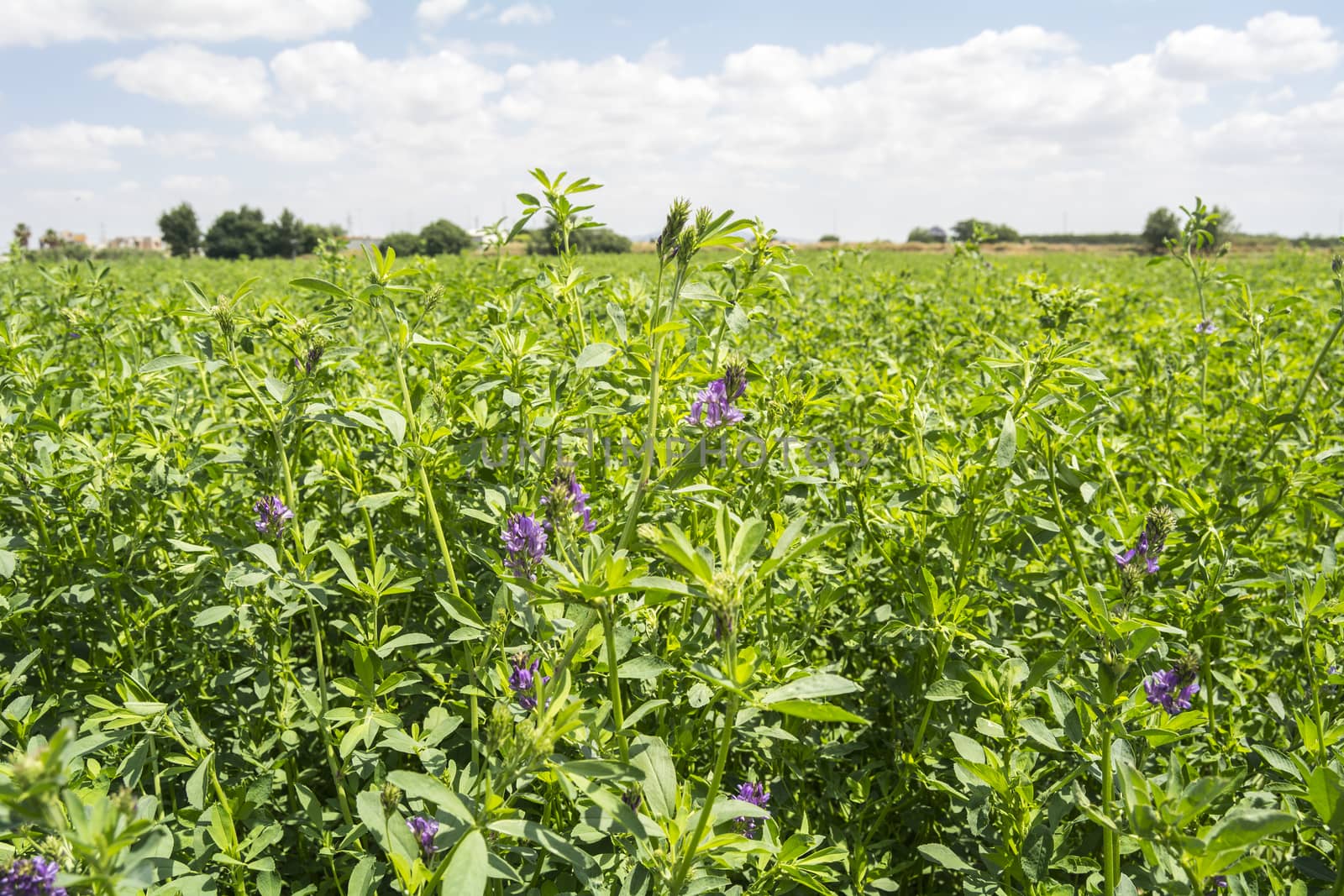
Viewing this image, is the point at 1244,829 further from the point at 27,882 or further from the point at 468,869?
the point at 27,882

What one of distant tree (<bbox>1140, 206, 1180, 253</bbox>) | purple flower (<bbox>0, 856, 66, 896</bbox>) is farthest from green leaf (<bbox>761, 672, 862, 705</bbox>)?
distant tree (<bbox>1140, 206, 1180, 253</bbox>)

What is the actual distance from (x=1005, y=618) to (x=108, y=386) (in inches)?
134

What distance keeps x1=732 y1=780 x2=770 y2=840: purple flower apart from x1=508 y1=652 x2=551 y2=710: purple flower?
23.8 inches

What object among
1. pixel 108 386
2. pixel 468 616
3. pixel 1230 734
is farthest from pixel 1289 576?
pixel 108 386

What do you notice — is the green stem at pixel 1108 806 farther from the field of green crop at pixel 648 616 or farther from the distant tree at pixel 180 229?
the distant tree at pixel 180 229

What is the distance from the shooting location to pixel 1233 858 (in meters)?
1.09

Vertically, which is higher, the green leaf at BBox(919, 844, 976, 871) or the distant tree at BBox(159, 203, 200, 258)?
the distant tree at BBox(159, 203, 200, 258)

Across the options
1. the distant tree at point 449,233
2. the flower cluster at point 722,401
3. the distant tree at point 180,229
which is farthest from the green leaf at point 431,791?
the distant tree at point 180,229

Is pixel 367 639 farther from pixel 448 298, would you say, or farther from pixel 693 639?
pixel 448 298

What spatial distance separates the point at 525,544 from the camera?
166cm

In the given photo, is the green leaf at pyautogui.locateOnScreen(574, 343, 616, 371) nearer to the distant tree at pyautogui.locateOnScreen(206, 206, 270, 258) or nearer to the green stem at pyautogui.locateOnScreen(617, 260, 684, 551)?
the green stem at pyautogui.locateOnScreen(617, 260, 684, 551)

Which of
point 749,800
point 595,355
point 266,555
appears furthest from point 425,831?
point 595,355

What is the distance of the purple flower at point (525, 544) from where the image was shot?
5.42 feet

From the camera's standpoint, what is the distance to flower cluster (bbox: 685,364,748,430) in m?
1.86
